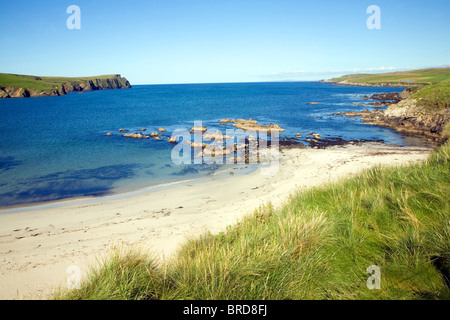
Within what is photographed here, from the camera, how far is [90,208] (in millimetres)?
13891

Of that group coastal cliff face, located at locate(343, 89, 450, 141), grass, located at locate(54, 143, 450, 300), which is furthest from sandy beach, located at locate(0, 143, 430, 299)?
coastal cliff face, located at locate(343, 89, 450, 141)

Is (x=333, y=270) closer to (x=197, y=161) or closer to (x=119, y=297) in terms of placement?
(x=119, y=297)

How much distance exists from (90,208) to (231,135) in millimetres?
20658

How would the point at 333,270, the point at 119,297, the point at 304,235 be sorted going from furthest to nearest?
1. the point at 304,235
2. the point at 333,270
3. the point at 119,297

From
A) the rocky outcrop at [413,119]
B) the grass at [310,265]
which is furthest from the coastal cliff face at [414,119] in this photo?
the grass at [310,265]

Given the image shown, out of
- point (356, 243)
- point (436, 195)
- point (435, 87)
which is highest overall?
point (435, 87)

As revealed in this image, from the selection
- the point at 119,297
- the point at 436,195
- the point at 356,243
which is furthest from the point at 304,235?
the point at 436,195

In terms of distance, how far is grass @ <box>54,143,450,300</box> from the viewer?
4.07 meters

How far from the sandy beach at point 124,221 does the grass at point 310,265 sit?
0.96m

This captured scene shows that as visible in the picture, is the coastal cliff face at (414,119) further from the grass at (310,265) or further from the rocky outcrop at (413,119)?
the grass at (310,265)

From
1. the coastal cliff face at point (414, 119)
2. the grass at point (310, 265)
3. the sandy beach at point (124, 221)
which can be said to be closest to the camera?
the grass at point (310, 265)

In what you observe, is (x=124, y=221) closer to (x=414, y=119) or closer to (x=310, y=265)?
(x=310, y=265)

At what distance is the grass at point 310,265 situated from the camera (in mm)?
4066

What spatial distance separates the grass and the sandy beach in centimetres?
96
